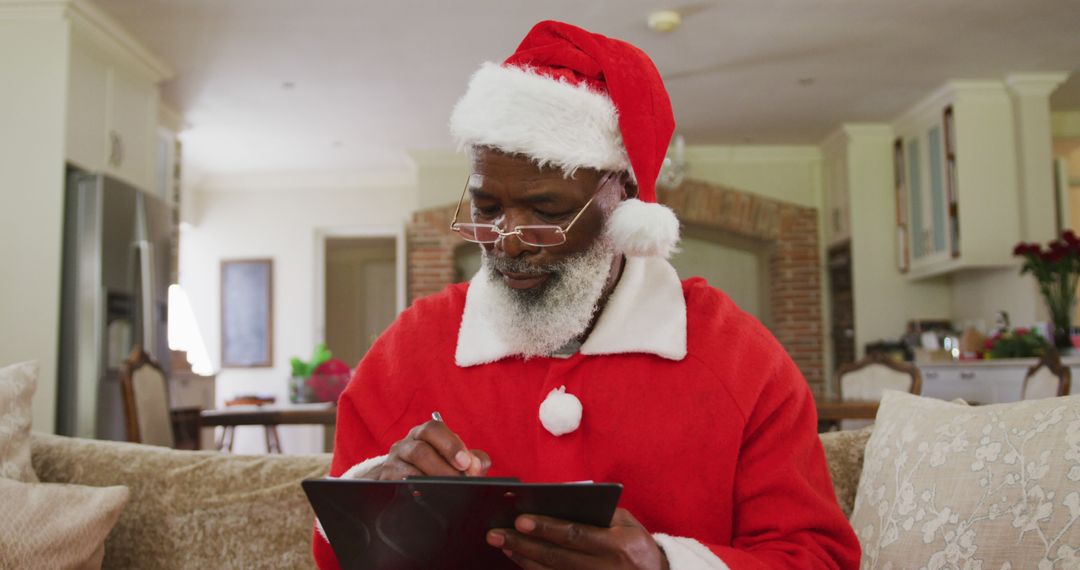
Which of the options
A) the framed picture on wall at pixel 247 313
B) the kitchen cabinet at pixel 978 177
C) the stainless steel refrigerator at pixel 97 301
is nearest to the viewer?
the stainless steel refrigerator at pixel 97 301

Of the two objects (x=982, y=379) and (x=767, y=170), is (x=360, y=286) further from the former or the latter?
(x=982, y=379)

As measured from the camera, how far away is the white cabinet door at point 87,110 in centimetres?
436

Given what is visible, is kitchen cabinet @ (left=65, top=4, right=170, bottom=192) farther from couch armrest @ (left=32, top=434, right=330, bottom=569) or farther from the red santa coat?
the red santa coat

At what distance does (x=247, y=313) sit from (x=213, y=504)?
701 centimetres

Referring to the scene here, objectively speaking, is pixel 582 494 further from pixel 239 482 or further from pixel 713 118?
pixel 713 118

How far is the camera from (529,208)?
49.1 inches

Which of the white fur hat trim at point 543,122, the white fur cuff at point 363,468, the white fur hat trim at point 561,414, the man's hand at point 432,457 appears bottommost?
the white fur cuff at point 363,468

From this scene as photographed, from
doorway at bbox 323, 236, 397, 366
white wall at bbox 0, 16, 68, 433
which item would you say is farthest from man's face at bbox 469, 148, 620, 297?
doorway at bbox 323, 236, 397, 366

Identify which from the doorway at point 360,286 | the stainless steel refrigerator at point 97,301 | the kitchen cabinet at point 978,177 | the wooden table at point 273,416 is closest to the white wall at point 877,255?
the kitchen cabinet at point 978,177

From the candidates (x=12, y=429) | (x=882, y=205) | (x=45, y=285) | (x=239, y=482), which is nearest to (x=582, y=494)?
(x=239, y=482)

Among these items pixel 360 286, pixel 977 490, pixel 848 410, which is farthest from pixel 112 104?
pixel 360 286

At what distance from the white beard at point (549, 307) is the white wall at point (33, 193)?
3694 mm

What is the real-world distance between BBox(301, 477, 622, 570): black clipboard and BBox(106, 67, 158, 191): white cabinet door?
14.5 ft

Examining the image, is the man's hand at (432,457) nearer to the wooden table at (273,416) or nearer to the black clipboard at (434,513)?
the black clipboard at (434,513)
